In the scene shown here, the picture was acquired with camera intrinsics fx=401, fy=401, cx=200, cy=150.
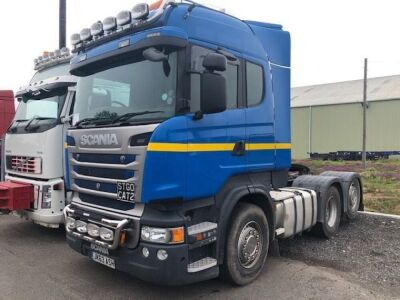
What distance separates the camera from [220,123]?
4.46 meters

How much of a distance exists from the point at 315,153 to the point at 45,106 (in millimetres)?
32987

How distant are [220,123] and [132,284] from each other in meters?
2.25

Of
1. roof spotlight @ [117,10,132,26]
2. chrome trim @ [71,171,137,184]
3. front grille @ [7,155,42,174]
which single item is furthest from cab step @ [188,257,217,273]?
front grille @ [7,155,42,174]

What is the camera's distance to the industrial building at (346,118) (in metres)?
33.3

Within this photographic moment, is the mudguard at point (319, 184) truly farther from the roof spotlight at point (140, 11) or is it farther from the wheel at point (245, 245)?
the roof spotlight at point (140, 11)

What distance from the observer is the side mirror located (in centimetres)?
401

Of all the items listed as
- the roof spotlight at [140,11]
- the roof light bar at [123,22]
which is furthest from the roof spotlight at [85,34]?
the roof spotlight at [140,11]

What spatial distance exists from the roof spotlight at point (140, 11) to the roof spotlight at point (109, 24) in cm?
38

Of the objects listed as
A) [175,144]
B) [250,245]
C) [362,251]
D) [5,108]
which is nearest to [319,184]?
[362,251]

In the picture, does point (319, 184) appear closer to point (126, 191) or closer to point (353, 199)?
point (353, 199)

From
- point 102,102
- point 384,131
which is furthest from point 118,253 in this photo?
point 384,131

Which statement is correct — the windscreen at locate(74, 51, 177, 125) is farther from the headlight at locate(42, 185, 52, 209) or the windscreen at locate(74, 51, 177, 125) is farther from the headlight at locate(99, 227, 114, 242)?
the headlight at locate(42, 185, 52, 209)

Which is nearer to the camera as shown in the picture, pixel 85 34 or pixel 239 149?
pixel 239 149

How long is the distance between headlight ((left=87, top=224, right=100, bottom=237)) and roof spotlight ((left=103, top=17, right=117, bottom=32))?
2.27 meters
